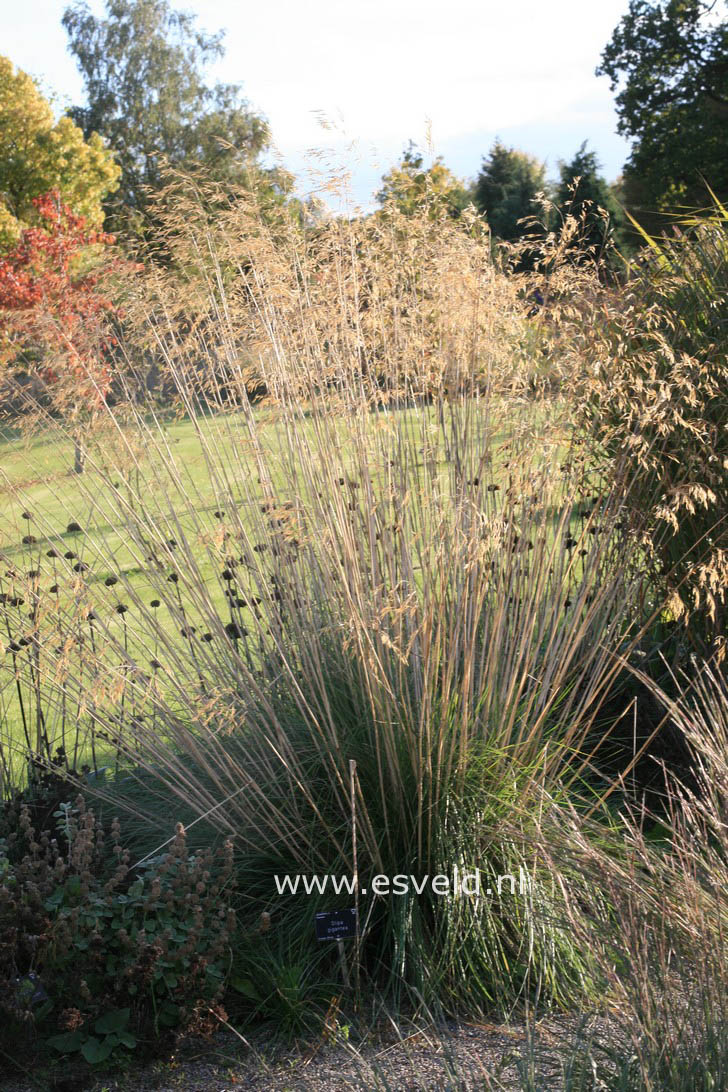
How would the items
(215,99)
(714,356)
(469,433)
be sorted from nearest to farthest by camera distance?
(469,433)
(714,356)
(215,99)

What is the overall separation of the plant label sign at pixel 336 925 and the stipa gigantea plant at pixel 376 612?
124 millimetres

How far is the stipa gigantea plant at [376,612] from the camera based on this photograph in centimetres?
286

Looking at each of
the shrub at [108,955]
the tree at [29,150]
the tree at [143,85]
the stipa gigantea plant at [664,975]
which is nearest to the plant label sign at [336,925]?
the shrub at [108,955]

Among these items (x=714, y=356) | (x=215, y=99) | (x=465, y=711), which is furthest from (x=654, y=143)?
(x=465, y=711)

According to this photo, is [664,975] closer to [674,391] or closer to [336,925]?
[336,925]

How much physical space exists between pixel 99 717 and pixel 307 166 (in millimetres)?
1977

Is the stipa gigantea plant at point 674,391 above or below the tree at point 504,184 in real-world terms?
below

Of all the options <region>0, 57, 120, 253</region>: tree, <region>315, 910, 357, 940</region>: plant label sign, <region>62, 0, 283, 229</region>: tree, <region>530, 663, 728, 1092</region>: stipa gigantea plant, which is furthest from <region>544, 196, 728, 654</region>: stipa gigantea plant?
<region>62, 0, 283, 229</region>: tree

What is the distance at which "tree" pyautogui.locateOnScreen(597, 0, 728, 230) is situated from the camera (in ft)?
89.0

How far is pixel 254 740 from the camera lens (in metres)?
3.23

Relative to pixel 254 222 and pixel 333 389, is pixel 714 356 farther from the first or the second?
pixel 254 222

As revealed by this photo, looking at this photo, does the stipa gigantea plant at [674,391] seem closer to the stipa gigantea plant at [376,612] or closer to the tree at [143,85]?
the stipa gigantea plant at [376,612]

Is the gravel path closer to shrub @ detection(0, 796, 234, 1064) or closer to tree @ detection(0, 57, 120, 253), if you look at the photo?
shrub @ detection(0, 796, 234, 1064)

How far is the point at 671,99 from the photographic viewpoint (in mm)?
29031
